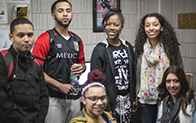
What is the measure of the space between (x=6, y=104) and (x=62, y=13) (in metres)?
1.01

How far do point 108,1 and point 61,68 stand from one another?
2596mm

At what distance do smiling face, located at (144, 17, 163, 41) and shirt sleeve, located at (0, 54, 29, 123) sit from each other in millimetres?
1505

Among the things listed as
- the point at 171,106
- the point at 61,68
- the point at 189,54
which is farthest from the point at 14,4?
the point at 189,54

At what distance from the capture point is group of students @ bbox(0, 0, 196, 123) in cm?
150

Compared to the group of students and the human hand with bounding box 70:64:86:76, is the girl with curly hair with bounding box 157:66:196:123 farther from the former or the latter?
the human hand with bounding box 70:64:86:76

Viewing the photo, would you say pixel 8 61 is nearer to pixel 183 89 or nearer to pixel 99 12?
pixel 183 89

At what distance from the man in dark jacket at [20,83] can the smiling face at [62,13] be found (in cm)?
57

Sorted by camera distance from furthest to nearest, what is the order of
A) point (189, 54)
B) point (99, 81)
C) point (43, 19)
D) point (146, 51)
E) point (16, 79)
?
point (189, 54) → point (43, 19) → point (146, 51) → point (99, 81) → point (16, 79)

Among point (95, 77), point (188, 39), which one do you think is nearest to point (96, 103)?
point (95, 77)

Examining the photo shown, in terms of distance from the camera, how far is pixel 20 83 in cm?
147

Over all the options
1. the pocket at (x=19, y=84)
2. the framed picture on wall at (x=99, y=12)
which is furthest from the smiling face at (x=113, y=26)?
the framed picture on wall at (x=99, y=12)

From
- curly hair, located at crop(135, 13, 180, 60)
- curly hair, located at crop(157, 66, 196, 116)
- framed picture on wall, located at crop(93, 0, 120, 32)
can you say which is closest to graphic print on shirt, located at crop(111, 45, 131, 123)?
curly hair, located at crop(135, 13, 180, 60)

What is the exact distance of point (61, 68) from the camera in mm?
2035

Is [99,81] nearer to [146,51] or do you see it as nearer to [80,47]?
[80,47]
